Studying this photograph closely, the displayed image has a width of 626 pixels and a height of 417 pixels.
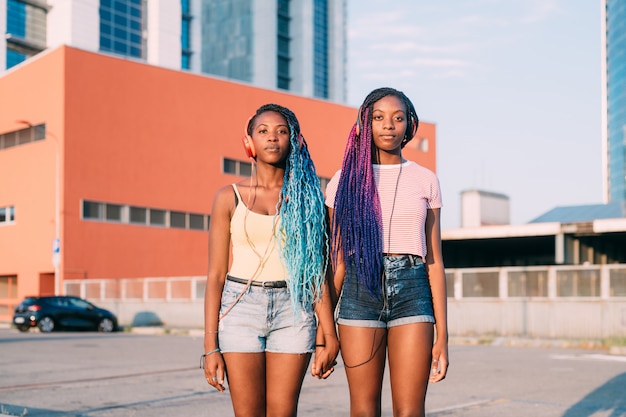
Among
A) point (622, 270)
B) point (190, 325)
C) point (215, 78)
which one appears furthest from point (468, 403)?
point (215, 78)

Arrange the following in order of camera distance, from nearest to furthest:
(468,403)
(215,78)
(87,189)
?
(468,403), (87,189), (215,78)

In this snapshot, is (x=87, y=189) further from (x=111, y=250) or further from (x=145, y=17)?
(x=145, y=17)

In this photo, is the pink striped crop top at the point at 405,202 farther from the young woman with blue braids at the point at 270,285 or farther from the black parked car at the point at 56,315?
the black parked car at the point at 56,315

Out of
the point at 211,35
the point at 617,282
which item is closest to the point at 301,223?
the point at 617,282

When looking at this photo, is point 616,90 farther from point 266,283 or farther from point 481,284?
point 266,283

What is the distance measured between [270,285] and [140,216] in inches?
1595

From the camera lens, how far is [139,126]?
4406cm

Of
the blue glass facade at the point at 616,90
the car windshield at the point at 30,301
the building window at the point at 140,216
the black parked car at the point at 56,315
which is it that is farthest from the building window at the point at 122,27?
the blue glass facade at the point at 616,90

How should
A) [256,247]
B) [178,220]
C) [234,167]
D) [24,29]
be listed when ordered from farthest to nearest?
[24,29]
[234,167]
[178,220]
[256,247]

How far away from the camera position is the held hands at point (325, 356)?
14.1 feet

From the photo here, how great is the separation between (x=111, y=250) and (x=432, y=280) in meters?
39.2

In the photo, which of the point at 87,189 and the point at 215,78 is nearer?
the point at 87,189

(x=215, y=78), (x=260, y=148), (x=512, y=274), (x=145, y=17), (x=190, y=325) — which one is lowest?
(x=190, y=325)

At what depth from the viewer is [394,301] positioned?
13.9 feet
